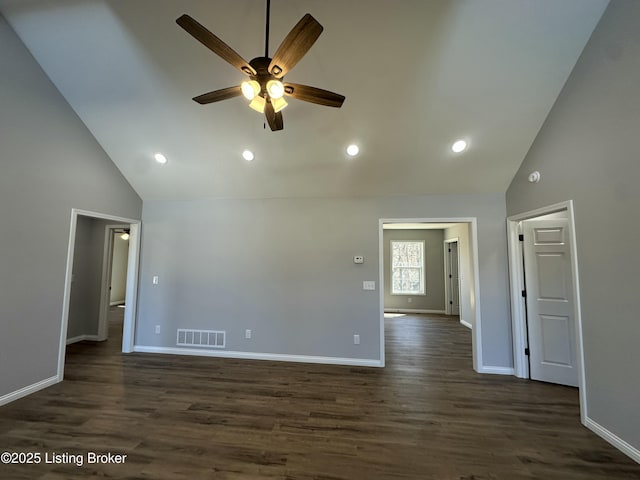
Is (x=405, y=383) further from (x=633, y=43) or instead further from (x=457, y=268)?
(x=457, y=268)

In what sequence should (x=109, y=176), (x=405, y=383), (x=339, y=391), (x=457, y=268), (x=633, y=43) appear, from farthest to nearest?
(x=457, y=268) < (x=109, y=176) < (x=405, y=383) < (x=339, y=391) < (x=633, y=43)

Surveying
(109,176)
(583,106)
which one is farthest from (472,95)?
(109,176)

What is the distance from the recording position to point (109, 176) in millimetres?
3867

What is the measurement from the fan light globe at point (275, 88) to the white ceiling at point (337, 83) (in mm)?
938

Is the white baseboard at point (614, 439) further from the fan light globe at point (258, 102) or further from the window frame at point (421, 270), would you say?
the window frame at point (421, 270)

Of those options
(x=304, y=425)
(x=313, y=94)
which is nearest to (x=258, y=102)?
(x=313, y=94)

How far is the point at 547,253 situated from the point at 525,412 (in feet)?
6.26

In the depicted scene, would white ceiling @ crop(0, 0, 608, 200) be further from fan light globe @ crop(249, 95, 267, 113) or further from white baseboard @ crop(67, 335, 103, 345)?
white baseboard @ crop(67, 335, 103, 345)

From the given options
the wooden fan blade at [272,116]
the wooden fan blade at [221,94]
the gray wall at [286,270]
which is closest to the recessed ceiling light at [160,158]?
the gray wall at [286,270]

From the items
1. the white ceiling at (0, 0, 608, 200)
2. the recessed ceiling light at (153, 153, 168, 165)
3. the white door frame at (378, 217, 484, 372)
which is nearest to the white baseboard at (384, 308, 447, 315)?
the white door frame at (378, 217, 484, 372)

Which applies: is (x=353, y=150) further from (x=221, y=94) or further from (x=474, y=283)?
(x=474, y=283)

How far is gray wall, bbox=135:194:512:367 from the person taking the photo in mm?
3793

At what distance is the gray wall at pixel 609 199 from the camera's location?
2.03 metres

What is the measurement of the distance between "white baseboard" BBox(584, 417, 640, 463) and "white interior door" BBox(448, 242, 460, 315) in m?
5.37
